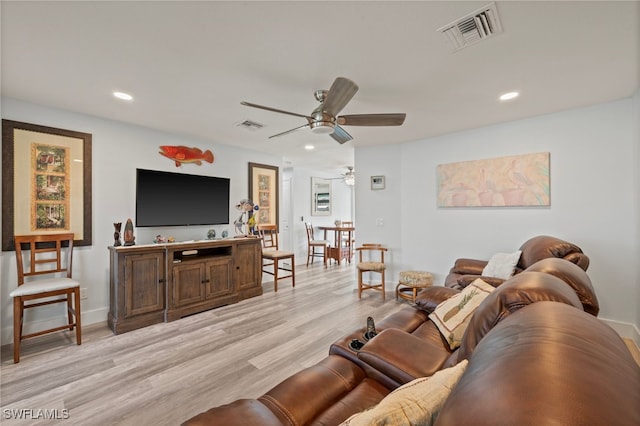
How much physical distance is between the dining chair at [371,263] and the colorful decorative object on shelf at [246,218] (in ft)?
6.01

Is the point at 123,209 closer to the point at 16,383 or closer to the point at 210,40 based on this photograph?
the point at 16,383

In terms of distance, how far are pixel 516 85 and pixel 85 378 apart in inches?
176

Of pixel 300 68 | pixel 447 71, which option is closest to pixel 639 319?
pixel 447 71

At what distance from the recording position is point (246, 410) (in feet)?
3.17

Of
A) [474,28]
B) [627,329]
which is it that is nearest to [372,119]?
[474,28]

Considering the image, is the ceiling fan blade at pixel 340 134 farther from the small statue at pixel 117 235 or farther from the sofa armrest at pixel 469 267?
the small statue at pixel 117 235

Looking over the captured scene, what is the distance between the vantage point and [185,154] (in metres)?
3.92

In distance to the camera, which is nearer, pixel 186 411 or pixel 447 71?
pixel 186 411

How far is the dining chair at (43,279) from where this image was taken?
2.38 meters

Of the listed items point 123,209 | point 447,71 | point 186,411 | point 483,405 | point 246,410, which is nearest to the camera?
point 483,405

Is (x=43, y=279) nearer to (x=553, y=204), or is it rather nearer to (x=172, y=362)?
(x=172, y=362)

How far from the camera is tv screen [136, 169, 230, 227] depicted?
11.4ft

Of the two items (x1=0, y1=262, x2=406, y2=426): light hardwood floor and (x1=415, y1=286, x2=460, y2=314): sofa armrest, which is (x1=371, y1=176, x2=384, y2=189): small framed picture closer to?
(x1=0, y1=262, x2=406, y2=426): light hardwood floor

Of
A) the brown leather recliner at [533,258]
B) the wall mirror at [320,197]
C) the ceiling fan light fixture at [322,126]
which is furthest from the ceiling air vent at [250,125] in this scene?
the wall mirror at [320,197]
